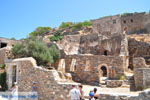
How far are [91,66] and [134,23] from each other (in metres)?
24.4

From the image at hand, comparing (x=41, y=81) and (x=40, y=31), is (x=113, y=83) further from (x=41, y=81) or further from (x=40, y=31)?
(x=40, y=31)

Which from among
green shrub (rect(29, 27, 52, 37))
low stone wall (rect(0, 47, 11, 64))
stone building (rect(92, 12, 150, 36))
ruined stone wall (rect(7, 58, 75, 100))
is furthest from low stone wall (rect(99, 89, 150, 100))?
green shrub (rect(29, 27, 52, 37))

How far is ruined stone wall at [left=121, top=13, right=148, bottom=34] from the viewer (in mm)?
38250

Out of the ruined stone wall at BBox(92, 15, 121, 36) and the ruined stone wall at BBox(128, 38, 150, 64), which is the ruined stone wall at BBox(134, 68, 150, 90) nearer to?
the ruined stone wall at BBox(128, 38, 150, 64)

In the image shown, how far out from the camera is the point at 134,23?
39.0 m

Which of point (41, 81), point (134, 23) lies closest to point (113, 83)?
point (41, 81)

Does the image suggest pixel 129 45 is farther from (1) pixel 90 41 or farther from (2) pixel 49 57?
(2) pixel 49 57

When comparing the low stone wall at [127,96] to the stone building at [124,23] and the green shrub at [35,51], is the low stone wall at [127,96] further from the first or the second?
the stone building at [124,23]

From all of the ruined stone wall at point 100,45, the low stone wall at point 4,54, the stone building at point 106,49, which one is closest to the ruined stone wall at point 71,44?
the stone building at point 106,49

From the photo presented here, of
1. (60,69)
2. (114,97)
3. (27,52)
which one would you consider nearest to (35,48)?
(27,52)

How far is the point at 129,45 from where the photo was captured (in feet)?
80.9

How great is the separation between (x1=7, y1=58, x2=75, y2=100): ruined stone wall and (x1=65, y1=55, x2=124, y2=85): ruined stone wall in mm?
6249

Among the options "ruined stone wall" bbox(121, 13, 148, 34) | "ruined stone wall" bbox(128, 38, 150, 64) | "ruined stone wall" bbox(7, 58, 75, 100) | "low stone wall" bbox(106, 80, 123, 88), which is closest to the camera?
"ruined stone wall" bbox(7, 58, 75, 100)

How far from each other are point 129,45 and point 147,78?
12439 mm
